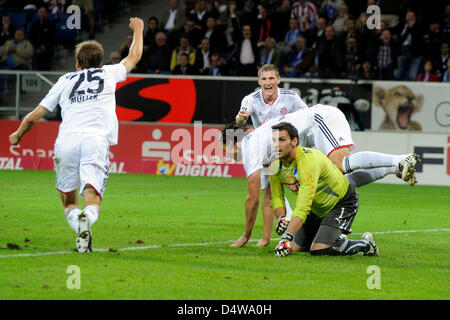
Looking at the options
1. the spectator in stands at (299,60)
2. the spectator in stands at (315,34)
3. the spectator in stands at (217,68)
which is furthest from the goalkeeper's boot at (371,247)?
the spectator in stands at (217,68)

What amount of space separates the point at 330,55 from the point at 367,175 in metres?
11.1

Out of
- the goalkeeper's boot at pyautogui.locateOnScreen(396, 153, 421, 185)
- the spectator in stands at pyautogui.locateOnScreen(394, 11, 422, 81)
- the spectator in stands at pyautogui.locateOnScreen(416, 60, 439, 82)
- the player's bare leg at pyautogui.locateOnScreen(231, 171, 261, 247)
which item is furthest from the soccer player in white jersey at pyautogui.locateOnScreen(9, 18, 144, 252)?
the spectator in stands at pyautogui.locateOnScreen(394, 11, 422, 81)

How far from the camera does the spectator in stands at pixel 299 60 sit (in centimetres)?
2130

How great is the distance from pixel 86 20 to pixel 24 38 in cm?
191

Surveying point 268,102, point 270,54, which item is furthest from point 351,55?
point 268,102

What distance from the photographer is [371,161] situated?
399 inches

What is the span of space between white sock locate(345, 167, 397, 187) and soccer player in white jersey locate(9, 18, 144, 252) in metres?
3.26

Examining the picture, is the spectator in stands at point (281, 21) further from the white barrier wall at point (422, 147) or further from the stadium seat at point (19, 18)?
the stadium seat at point (19, 18)

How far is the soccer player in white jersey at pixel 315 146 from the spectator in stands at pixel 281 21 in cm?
1224

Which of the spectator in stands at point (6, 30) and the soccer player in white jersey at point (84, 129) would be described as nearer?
the soccer player in white jersey at point (84, 129)

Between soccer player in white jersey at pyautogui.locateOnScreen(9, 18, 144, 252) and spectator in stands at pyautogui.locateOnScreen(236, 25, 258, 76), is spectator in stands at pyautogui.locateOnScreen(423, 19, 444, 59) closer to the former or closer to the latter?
spectator in stands at pyautogui.locateOnScreen(236, 25, 258, 76)

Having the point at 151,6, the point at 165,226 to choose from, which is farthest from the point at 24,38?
the point at 165,226

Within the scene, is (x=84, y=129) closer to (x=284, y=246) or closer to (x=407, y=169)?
(x=284, y=246)
